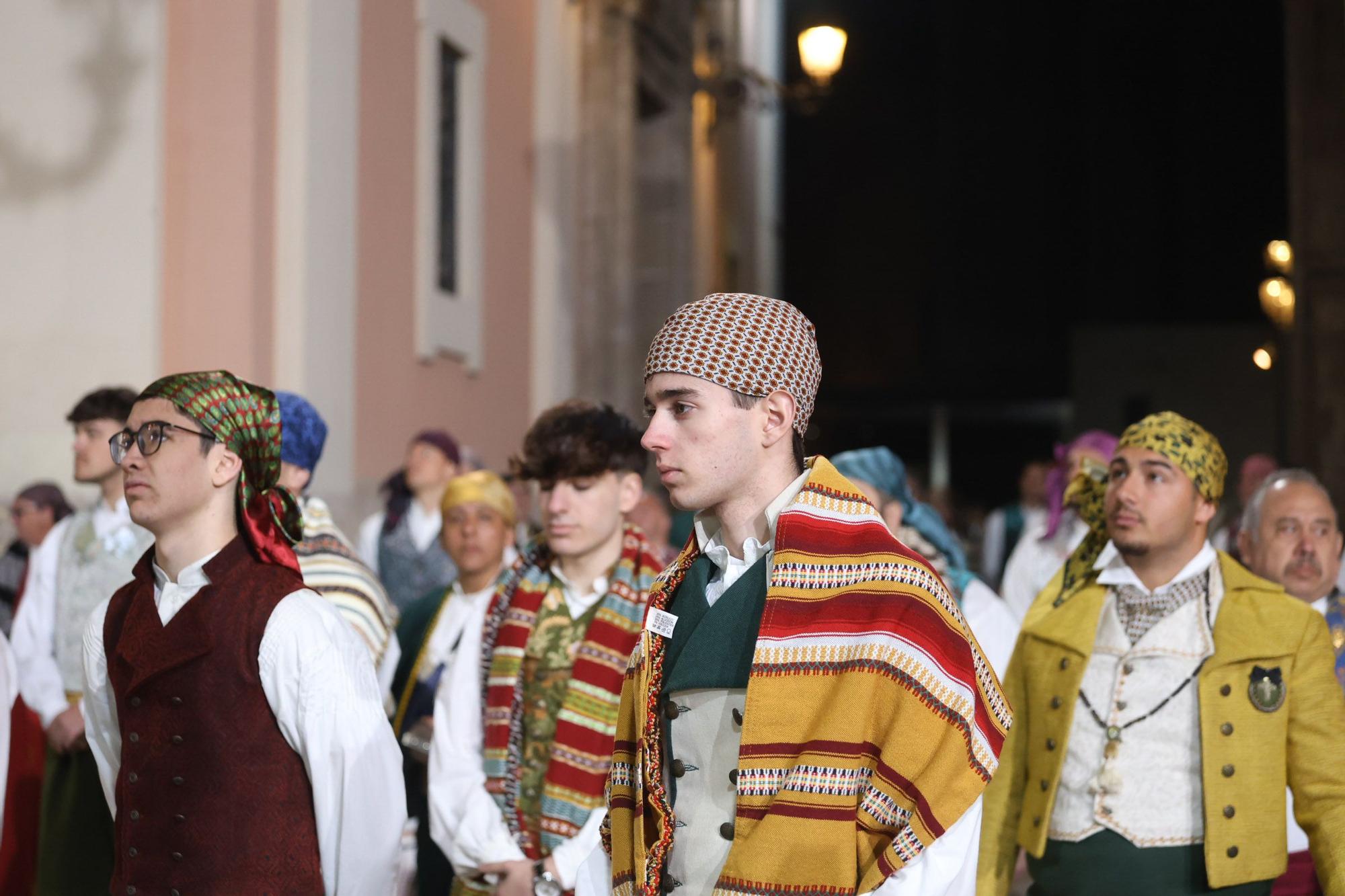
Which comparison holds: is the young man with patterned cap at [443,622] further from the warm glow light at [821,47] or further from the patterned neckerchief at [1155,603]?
the warm glow light at [821,47]

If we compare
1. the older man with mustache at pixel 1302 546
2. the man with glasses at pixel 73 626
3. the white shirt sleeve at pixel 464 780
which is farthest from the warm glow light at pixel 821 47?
the white shirt sleeve at pixel 464 780

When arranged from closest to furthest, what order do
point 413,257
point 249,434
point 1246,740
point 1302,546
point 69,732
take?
point 249,434 → point 1246,740 → point 1302,546 → point 69,732 → point 413,257

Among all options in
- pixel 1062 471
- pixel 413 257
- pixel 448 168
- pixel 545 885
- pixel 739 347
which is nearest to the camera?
pixel 739 347

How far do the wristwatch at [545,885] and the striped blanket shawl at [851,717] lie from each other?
1.41 m

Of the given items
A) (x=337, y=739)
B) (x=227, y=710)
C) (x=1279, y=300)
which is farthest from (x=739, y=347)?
(x=1279, y=300)

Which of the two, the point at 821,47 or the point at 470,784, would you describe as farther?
the point at 821,47

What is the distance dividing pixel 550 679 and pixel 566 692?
0.06m

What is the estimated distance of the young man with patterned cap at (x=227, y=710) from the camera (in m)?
3.02

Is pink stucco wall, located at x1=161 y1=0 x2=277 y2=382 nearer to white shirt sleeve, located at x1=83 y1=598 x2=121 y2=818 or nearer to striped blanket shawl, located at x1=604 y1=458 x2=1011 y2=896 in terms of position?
white shirt sleeve, located at x1=83 y1=598 x2=121 y2=818

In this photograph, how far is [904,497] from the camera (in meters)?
5.48

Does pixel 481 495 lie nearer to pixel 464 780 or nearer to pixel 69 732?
pixel 69 732

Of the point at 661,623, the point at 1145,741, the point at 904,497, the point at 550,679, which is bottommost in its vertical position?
the point at 1145,741

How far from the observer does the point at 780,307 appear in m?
2.68

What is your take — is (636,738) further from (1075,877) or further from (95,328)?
(95,328)
